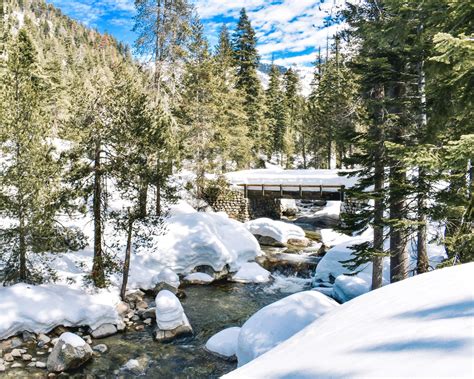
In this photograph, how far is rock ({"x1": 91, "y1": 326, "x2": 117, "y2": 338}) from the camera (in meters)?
11.1

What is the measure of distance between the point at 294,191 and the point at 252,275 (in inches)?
471

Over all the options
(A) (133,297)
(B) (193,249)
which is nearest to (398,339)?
(A) (133,297)

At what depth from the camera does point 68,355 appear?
9.22 metres

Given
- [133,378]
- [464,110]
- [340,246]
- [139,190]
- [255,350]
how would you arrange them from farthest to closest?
[340,246], [139,190], [133,378], [255,350], [464,110]

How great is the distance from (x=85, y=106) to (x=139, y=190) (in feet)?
11.1

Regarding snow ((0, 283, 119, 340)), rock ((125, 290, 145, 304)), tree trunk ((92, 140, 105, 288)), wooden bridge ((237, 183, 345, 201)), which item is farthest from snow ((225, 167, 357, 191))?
snow ((0, 283, 119, 340))

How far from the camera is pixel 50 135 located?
1188 centimetres

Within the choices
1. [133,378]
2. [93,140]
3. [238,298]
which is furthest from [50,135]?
[238,298]

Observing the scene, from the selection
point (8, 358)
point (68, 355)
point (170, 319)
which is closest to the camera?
point (68, 355)

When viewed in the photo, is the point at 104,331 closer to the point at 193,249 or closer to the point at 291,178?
the point at 193,249

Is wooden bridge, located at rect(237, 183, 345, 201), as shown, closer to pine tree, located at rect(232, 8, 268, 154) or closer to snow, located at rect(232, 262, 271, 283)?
snow, located at rect(232, 262, 271, 283)

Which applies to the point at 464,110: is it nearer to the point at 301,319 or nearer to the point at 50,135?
the point at 301,319

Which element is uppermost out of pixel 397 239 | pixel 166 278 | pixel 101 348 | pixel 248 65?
pixel 248 65

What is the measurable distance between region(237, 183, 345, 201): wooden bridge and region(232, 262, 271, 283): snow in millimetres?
10084
